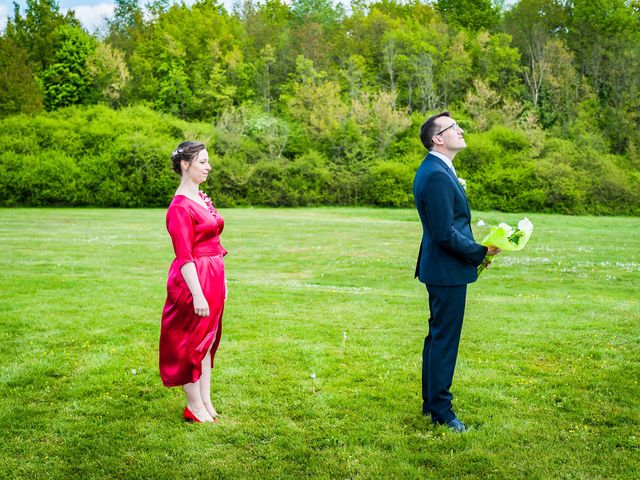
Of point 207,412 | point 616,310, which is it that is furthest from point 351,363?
point 616,310

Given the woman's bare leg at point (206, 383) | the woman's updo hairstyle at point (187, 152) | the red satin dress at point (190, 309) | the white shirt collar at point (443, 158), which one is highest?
the woman's updo hairstyle at point (187, 152)

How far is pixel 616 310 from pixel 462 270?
6.74 m

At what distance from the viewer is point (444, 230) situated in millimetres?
4914

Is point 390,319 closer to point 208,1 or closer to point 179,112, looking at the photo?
point 179,112

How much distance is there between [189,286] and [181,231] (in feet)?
1.48

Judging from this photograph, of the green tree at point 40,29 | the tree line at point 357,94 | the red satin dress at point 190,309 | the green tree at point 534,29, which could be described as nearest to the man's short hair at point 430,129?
the red satin dress at point 190,309

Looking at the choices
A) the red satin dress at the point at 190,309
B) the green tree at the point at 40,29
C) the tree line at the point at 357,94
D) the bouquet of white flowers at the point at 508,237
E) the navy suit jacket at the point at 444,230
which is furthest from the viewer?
the green tree at the point at 40,29

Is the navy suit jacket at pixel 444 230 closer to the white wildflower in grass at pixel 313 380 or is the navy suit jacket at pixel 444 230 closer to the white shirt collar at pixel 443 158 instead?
the white shirt collar at pixel 443 158

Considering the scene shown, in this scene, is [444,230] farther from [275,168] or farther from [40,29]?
[40,29]

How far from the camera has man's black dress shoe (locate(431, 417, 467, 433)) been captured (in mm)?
5281

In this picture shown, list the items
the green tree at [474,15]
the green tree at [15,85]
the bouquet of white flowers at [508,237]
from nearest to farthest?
the bouquet of white flowers at [508,237] < the green tree at [15,85] < the green tree at [474,15]

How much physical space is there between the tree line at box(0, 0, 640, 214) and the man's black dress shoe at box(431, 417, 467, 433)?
4540 cm

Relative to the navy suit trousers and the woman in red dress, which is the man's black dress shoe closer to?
the navy suit trousers

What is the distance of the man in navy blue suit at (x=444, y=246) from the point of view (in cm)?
495
